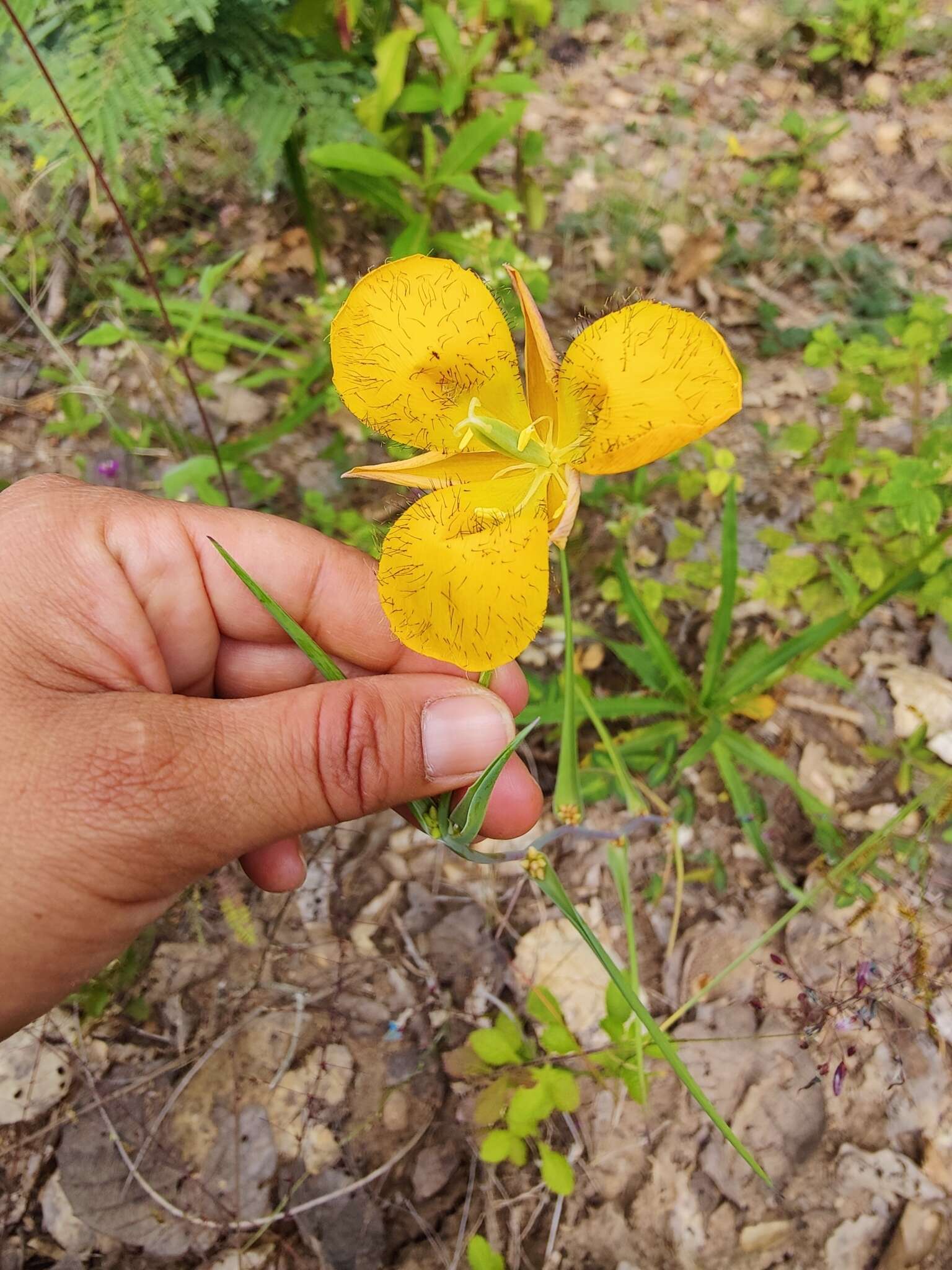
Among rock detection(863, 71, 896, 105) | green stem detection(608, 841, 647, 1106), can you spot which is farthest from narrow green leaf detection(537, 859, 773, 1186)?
rock detection(863, 71, 896, 105)

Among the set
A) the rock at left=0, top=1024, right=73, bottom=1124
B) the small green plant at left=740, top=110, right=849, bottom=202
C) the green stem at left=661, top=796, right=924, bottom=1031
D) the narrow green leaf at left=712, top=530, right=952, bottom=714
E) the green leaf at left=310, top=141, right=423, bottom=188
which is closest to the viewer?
the green stem at left=661, top=796, right=924, bottom=1031

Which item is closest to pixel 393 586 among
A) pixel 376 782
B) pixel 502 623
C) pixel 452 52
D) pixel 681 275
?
pixel 502 623

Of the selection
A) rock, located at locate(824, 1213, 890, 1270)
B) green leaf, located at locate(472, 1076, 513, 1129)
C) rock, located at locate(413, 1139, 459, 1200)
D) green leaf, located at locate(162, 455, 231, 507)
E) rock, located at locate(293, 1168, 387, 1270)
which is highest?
green leaf, located at locate(162, 455, 231, 507)

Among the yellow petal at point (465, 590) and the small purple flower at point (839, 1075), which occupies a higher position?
the yellow petal at point (465, 590)

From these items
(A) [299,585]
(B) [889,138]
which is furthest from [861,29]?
(A) [299,585]

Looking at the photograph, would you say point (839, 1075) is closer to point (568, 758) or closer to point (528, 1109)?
point (528, 1109)

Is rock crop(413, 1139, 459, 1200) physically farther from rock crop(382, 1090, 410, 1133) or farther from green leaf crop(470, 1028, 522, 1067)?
green leaf crop(470, 1028, 522, 1067)

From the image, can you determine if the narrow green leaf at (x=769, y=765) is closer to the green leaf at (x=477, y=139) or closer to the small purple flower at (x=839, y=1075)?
the small purple flower at (x=839, y=1075)

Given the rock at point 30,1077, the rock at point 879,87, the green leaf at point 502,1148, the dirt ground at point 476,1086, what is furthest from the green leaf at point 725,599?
the rock at point 879,87
